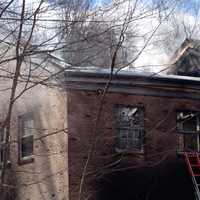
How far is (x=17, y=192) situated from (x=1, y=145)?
8.42 metres

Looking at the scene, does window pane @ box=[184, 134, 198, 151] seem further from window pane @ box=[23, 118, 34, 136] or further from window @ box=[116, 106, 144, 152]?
window pane @ box=[23, 118, 34, 136]

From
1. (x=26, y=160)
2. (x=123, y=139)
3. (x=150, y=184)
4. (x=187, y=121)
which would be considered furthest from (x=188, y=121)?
(x=26, y=160)

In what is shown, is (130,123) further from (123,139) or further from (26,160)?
(26,160)

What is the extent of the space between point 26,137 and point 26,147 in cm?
42

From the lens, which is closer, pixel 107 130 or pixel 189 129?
pixel 107 130

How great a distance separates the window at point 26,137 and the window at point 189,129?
3.99 metres

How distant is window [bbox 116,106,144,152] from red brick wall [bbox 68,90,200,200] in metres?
0.14

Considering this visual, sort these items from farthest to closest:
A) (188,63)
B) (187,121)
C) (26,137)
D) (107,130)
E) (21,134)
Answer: (188,63) < (21,134) < (187,121) < (26,137) < (107,130)

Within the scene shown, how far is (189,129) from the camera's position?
15.6m

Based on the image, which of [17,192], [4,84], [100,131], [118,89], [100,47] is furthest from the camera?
[17,192]

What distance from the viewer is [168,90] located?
1531 centimetres

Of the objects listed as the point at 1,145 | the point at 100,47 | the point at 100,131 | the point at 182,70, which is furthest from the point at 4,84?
the point at 182,70

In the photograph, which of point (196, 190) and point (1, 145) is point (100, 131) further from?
point (1, 145)

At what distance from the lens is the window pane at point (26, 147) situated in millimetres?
15500
